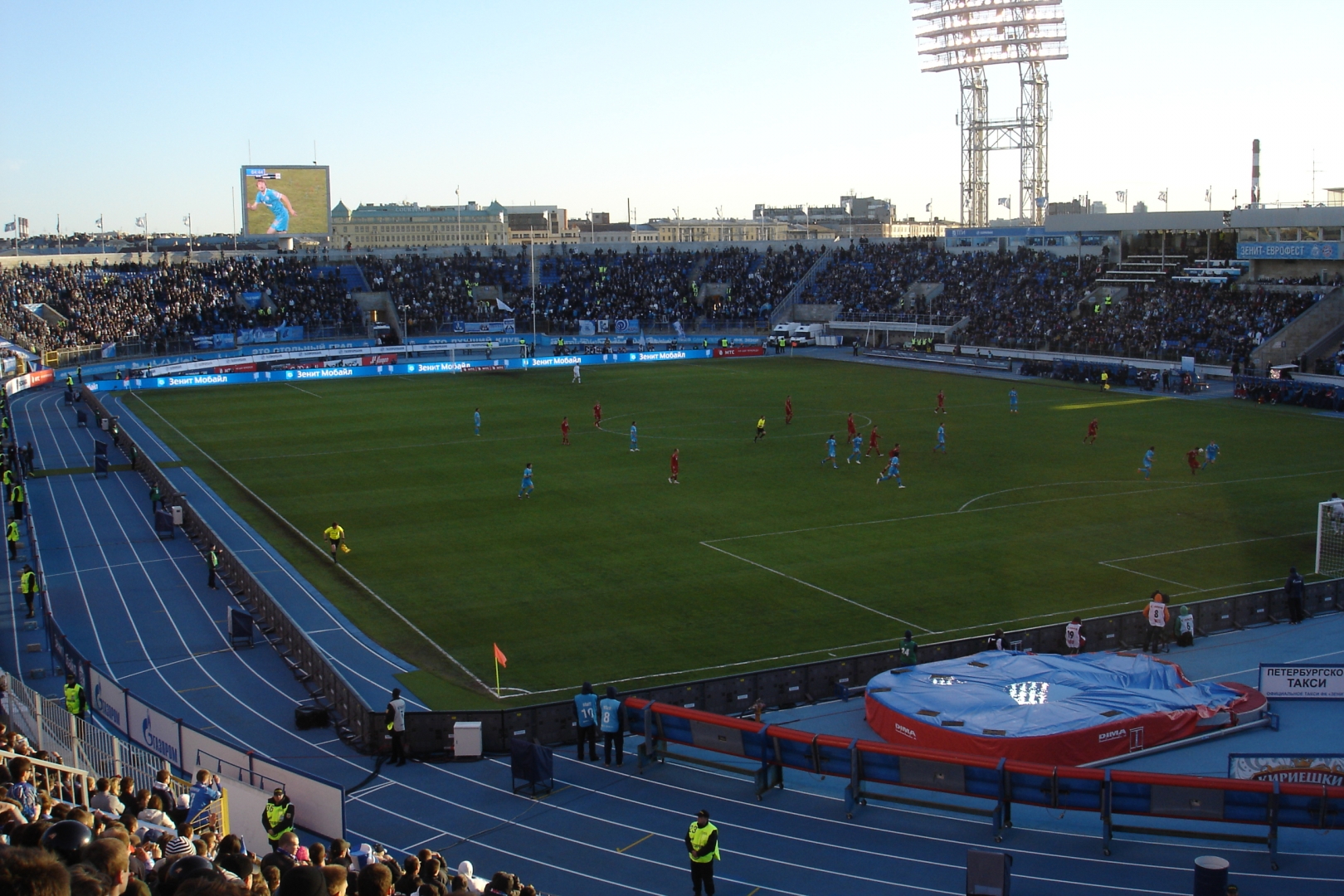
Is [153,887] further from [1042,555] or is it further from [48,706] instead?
[1042,555]

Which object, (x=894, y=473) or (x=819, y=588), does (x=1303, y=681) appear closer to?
(x=819, y=588)

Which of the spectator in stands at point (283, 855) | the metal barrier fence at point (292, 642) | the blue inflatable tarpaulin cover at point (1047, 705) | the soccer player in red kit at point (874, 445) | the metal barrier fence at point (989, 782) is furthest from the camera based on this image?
the soccer player in red kit at point (874, 445)

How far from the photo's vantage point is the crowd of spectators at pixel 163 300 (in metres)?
85.1

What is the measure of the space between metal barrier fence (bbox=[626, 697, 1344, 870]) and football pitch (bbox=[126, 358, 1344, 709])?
4.67 meters

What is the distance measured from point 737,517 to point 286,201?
263 feet

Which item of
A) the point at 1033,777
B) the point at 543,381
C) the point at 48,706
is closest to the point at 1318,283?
the point at 543,381

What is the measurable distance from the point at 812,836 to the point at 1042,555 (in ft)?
56.4

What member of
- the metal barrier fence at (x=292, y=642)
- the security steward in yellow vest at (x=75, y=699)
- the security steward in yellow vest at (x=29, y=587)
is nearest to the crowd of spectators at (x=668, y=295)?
the metal barrier fence at (x=292, y=642)

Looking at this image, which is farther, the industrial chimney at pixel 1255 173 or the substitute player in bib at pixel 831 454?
the industrial chimney at pixel 1255 173

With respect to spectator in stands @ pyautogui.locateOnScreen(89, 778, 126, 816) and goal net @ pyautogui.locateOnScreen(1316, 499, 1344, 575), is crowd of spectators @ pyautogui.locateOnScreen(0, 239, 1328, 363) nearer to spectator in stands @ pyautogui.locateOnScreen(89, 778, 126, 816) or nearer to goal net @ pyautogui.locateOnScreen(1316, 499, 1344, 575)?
goal net @ pyautogui.locateOnScreen(1316, 499, 1344, 575)

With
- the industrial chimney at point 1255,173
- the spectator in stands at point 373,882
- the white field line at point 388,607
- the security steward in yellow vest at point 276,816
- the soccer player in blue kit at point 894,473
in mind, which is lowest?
the white field line at point 388,607

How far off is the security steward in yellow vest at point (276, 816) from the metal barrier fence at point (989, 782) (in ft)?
19.5

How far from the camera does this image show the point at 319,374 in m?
77.7

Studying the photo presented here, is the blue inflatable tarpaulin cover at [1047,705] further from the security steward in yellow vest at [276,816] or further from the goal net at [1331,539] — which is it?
the goal net at [1331,539]
